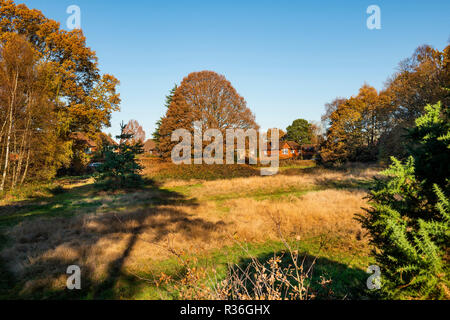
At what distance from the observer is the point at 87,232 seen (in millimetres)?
8672

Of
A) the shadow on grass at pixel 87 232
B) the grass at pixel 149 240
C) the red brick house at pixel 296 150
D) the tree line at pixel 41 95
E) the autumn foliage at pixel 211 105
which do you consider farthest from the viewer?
the red brick house at pixel 296 150

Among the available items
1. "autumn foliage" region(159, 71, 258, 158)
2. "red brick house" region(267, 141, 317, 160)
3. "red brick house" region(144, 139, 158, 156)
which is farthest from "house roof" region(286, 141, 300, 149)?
"red brick house" region(144, 139, 158, 156)

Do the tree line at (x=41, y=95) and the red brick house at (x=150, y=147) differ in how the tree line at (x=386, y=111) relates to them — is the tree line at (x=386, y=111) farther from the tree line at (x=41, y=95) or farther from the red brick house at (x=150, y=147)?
the red brick house at (x=150, y=147)

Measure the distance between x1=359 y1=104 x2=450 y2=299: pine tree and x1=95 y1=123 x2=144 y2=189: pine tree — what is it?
1841cm

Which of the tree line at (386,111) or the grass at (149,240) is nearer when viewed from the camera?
the grass at (149,240)

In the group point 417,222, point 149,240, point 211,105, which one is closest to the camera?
point 417,222

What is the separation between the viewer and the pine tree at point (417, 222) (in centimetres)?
206

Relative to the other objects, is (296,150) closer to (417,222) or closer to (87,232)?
(87,232)

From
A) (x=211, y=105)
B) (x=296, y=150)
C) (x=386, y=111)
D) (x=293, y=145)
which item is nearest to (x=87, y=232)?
(x=211, y=105)

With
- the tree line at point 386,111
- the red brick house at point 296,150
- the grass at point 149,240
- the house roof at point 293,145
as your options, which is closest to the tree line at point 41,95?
the grass at point 149,240

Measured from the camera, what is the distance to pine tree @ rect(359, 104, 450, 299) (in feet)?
6.75

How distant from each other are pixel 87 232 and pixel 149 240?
8.84 ft

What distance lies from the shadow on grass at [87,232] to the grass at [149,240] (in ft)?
0.10
